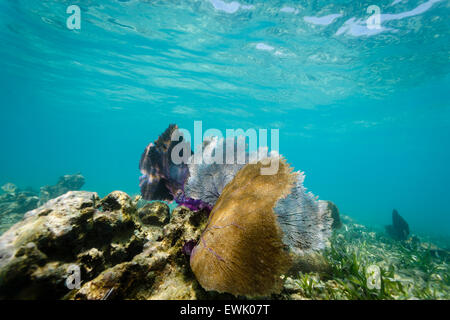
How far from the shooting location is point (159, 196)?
4426 mm

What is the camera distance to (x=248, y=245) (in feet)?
6.01

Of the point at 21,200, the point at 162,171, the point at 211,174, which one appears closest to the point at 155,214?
the point at 162,171

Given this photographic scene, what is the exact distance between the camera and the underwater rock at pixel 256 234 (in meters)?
1.73

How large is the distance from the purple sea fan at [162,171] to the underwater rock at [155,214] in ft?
0.65

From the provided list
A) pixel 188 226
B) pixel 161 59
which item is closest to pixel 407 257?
pixel 188 226

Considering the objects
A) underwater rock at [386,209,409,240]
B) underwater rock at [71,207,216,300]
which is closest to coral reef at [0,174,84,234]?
underwater rock at [71,207,216,300]

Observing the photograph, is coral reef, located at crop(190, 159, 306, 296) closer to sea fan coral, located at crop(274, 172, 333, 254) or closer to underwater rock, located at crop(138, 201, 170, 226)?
sea fan coral, located at crop(274, 172, 333, 254)

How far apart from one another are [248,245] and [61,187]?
19.1m

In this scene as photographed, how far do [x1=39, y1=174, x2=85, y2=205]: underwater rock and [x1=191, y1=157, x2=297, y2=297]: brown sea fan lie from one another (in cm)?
1752

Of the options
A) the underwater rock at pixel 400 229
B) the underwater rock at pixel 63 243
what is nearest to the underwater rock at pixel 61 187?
the underwater rock at pixel 63 243

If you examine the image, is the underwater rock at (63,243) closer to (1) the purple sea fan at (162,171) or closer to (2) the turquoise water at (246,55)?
(1) the purple sea fan at (162,171)

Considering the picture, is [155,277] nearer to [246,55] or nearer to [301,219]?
[301,219]

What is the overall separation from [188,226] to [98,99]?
144 feet

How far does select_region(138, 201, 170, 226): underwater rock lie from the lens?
164 inches
